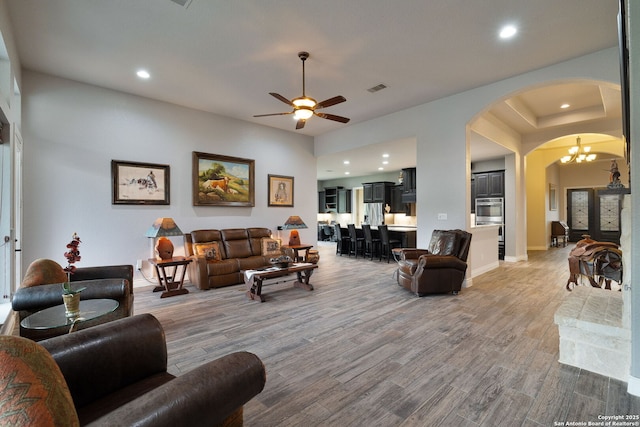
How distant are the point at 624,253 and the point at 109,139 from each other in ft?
22.0

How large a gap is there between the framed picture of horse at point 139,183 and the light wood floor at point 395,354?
5.22 feet

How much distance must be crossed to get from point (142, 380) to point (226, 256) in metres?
4.22

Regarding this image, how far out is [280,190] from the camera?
7016 mm

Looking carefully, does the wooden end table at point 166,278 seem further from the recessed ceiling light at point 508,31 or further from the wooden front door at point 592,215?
the wooden front door at point 592,215

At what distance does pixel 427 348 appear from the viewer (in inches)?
108

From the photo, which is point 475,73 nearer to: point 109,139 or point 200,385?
point 200,385

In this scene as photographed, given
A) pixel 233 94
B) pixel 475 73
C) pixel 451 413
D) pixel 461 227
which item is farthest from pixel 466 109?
pixel 451 413

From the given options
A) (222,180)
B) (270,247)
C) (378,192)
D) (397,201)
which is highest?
(378,192)

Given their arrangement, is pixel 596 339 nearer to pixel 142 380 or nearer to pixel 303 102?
pixel 142 380

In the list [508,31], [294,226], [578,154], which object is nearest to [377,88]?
[508,31]

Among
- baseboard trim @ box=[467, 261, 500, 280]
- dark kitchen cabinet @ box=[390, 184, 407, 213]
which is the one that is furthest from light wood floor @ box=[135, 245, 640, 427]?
dark kitchen cabinet @ box=[390, 184, 407, 213]

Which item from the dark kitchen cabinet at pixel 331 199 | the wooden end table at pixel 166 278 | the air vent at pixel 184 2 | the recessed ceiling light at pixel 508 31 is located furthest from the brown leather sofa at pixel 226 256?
the dark kitchen cabinet at pixel 331 199

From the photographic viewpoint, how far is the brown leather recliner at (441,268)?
14.4 ft

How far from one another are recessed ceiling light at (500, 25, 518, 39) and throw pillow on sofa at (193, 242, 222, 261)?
528 centimetres
